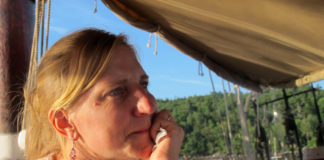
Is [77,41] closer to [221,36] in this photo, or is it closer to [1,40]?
[1,40]

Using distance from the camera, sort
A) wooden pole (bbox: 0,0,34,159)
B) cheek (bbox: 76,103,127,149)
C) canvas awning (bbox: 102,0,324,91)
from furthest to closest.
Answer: canvas awning (bbox: 102,0,324,91) < wooden pole (bbox: 0,0,34,159) < cheek (bbox: 76,103,127,149)

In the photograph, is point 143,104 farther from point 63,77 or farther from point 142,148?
point 63,77

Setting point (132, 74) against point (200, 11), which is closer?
point (132, 74)

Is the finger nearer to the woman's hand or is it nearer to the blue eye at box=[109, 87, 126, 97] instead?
the woman's hand

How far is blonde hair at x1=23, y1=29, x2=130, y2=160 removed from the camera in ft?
2.57

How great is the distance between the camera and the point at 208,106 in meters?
32.4

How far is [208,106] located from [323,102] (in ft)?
37.0

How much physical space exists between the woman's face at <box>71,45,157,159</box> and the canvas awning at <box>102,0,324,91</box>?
74cm

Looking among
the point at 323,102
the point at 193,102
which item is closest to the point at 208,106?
the point at 193,102

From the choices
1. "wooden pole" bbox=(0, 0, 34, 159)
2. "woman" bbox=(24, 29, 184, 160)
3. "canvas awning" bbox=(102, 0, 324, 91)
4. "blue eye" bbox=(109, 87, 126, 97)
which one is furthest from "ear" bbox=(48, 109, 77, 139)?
"canvas awning" bbox=(102, 0, 324, 91)

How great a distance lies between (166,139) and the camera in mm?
793

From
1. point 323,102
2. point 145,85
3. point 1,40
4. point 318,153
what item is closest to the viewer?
point 145,85

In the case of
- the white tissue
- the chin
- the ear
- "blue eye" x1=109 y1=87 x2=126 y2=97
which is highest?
"blue eye" x1=109 y1=87 x2=126 y2=97

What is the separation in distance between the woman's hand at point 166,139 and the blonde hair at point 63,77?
0.68ft
